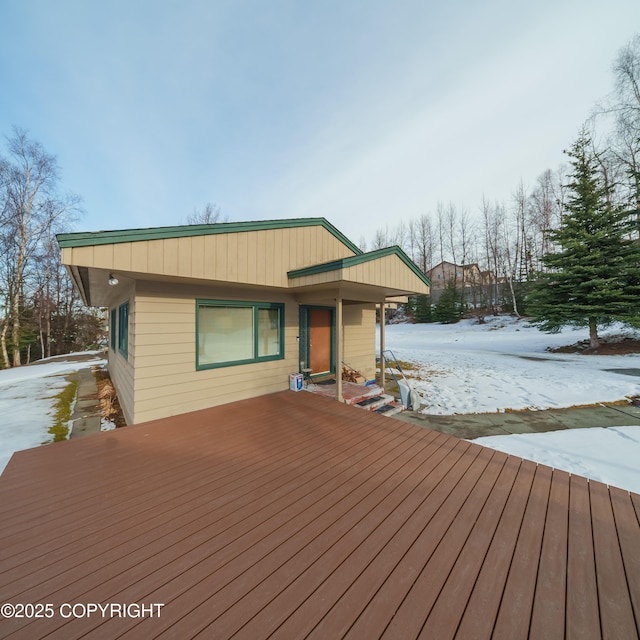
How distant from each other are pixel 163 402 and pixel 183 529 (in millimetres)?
2716

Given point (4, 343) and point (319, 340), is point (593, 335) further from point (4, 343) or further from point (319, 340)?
point (4, 343)

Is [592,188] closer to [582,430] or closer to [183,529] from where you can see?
[582,430]

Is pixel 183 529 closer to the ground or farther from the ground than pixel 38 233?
closer to the ground

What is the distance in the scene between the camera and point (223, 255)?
437cm

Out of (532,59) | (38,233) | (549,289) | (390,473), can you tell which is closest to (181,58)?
(532,59)

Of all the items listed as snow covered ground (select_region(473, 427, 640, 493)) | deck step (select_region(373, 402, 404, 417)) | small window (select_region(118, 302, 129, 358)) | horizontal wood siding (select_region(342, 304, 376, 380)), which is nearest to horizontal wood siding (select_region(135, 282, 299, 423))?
small window (select_region(118, 302, 129, 358))

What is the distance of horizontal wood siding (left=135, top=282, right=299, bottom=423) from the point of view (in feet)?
13.4

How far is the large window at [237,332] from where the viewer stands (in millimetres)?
4785

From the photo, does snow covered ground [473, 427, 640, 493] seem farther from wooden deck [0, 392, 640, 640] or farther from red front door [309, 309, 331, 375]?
red front door [309, 309, 331, 375]

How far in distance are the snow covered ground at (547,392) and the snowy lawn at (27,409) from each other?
662 centimetres

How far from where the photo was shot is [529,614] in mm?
1383

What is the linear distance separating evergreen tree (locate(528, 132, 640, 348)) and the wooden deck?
41.6 feet

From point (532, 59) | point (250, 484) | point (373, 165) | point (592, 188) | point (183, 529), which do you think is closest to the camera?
point (183, 529)

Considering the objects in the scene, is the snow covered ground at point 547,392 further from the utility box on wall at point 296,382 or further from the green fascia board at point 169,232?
the green fascia board at point 169,232
